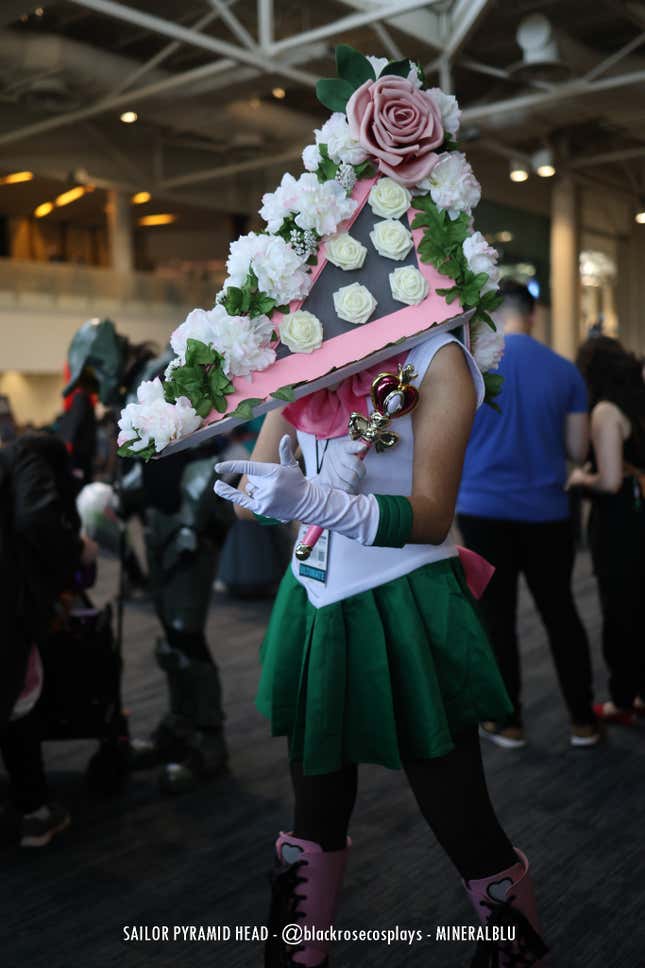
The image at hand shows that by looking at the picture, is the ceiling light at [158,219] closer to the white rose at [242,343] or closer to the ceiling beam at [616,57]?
the ceiling beam at [616,57]

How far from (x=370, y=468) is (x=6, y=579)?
4.05ft

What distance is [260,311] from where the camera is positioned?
135 cm

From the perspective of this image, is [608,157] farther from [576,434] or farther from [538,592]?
[538,592]

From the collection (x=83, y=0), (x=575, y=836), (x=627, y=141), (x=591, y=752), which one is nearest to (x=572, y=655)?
(x=591, y=752)

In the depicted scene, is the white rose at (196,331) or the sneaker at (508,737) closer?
the white rose at (196,331)

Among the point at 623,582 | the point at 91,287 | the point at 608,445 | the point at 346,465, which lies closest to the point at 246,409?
the point at 346,465

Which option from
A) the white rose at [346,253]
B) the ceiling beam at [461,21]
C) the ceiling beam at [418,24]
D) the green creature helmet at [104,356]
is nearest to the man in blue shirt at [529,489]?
the green creature helmet at [104,356]

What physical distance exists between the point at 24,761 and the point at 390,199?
1.74 m

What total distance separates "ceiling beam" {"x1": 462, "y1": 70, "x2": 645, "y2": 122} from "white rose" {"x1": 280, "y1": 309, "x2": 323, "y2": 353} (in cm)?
964

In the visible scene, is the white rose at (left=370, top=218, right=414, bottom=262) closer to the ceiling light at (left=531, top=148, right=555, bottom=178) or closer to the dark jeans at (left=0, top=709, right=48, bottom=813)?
the dark jeans at (left=0, top=709, right=48, bottom=813)

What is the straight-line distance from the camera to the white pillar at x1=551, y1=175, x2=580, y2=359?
14.6m

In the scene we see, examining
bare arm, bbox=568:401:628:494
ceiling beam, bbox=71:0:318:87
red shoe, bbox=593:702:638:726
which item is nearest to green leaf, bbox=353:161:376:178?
bare arm, bbox=568:401:628:494

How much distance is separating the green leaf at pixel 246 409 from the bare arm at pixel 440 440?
0.23 m

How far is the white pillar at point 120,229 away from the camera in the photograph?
17.0 meters
